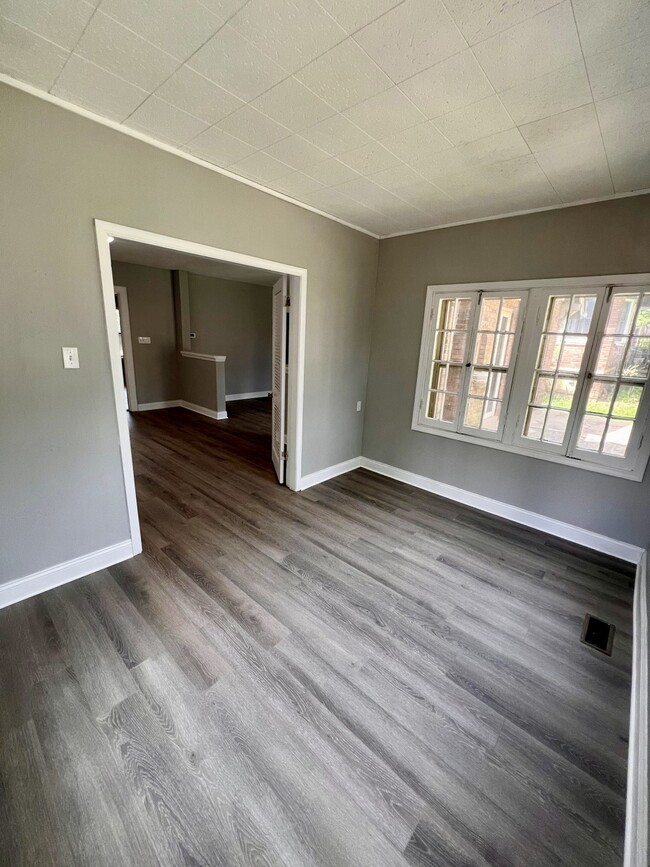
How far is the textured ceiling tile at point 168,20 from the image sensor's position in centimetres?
116

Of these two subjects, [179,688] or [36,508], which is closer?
[179,688]

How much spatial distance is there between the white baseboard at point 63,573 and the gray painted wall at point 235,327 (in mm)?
5432

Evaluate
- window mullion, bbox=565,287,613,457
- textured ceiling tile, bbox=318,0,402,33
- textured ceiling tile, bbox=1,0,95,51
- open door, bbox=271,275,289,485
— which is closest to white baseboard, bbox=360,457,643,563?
window mullion, bbox=565,287,613,457

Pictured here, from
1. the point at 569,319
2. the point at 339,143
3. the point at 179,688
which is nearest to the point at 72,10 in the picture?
the point at 339,143

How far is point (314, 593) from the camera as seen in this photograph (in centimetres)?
221

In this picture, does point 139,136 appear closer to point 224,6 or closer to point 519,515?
point 224,6

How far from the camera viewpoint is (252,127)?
183 centimetres

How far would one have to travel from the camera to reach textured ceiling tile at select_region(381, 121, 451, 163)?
177 cm

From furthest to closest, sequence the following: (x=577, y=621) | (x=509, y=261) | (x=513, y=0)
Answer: (x=509, y=261), (x=577, y=621), (x=513, y=0)

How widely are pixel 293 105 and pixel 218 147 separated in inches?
26.0

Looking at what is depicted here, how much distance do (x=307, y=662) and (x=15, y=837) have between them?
43.6 inches

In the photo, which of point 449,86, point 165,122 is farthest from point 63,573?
point 449,86

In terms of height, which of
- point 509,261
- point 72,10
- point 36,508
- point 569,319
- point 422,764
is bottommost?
point 422,764

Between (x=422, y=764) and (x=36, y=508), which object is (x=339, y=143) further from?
(x=422, y=764)
